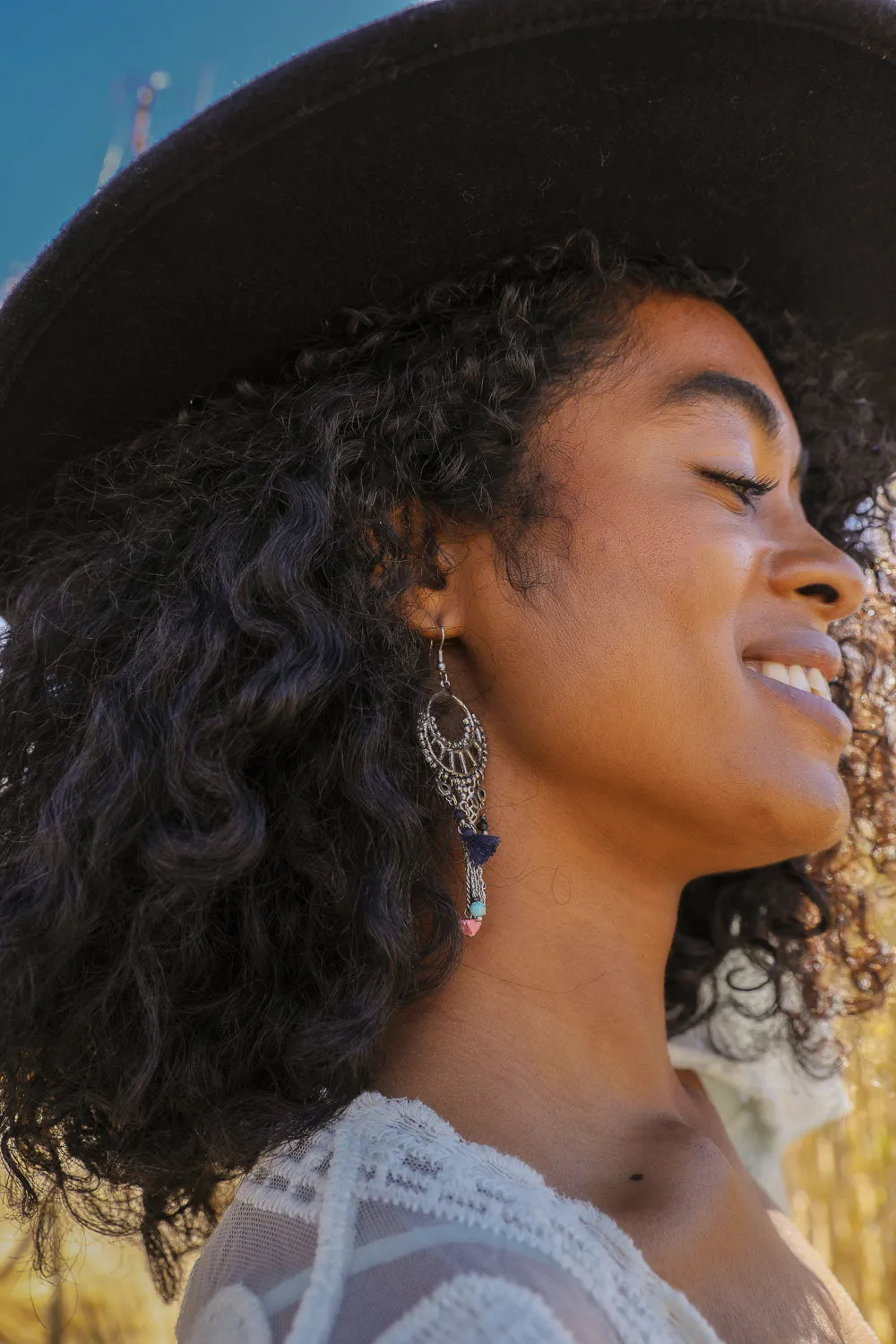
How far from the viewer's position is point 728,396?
1.75 meters

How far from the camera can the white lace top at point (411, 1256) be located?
1.06 m

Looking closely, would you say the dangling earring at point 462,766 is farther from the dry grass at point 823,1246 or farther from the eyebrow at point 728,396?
the dry grass at point 823,1246

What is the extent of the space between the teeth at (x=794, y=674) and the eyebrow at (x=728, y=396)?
381 mm

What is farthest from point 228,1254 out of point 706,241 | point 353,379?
point 706,241

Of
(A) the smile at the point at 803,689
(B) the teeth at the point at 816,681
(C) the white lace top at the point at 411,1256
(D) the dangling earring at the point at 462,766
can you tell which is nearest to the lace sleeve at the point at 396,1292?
(C) the white lace top at the point at 411,1256

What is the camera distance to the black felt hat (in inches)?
55.2

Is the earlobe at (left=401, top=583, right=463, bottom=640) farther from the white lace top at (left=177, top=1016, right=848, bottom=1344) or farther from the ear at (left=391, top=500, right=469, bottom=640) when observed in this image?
the white lace top at (left=177, top=1016, right=848, bottom=1344)

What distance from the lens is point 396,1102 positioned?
1353 mm

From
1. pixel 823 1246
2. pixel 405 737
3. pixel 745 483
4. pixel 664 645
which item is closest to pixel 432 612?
pixel 405 737

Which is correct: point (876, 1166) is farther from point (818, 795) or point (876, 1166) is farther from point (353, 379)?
point (353, 379)

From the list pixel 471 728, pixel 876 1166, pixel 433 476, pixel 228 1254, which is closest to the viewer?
pixel 228 1254

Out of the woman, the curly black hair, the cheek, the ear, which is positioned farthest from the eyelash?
the ear

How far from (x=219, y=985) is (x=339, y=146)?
1082 mm

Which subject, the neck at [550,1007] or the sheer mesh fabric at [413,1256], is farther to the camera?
the neck at [550,1007]
